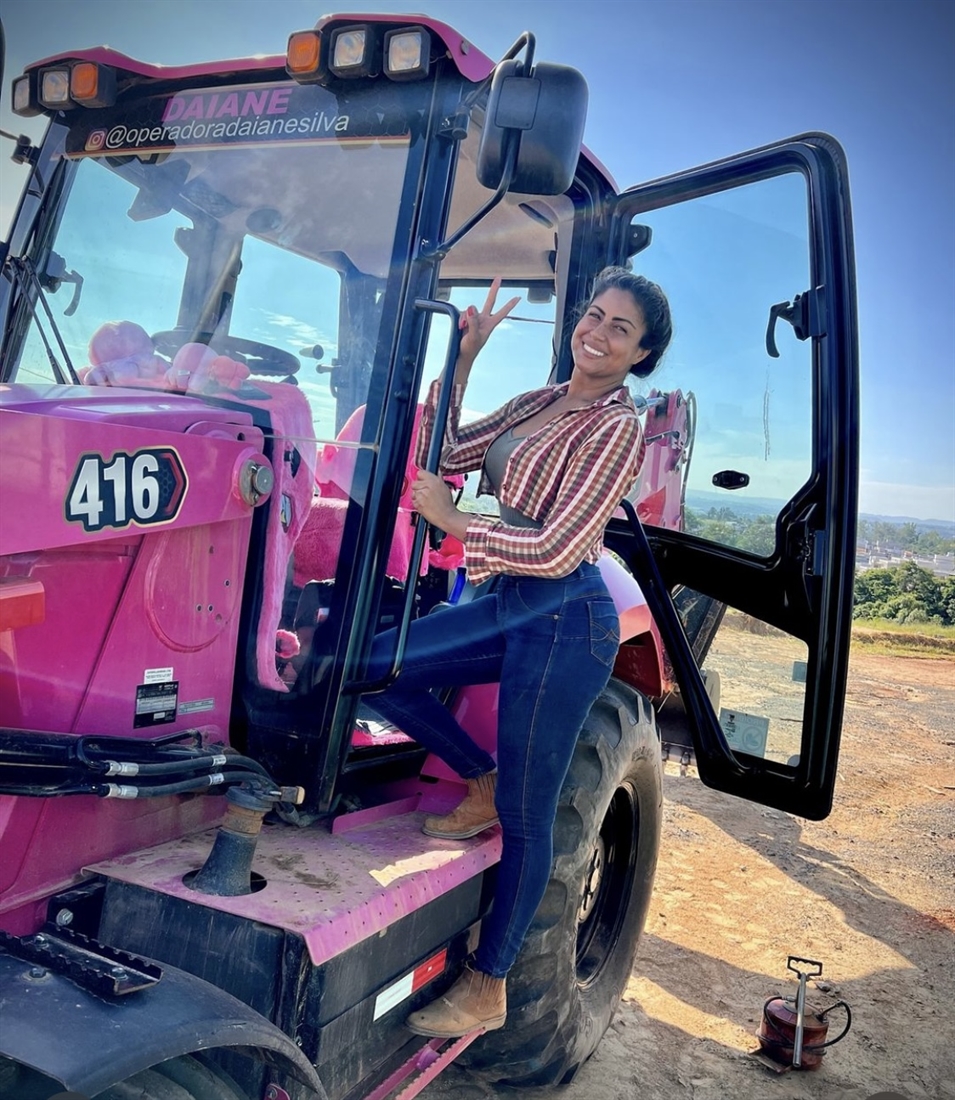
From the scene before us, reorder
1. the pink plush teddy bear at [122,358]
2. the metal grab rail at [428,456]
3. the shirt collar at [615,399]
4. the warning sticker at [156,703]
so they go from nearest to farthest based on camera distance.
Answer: the warning sticker at [156,703] → the metal grab rail at [428,456] → the shirt collar at [615,399] → the pink plush teddy bear at [122,358]

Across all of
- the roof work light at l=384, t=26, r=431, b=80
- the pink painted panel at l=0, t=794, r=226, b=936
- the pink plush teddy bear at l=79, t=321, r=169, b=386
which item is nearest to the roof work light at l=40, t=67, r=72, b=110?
the pink plush teddy bear at l=79, t=321, r=169, b=386

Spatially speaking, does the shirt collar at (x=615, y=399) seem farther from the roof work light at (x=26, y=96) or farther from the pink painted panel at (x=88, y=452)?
the roof work light at (x=26, y=96)

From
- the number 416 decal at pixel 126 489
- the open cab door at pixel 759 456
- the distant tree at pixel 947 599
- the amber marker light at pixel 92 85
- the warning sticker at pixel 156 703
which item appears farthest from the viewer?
the distant tree at pixel 947 599

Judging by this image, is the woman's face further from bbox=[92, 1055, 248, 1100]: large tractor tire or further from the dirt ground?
the dirt ground

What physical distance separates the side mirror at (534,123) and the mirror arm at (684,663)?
1.33 meters

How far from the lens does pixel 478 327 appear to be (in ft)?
8.25

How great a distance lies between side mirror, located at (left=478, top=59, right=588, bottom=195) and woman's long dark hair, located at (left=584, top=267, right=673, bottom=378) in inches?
16.7

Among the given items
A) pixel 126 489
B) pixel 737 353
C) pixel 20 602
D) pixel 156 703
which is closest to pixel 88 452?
pixel 126 489

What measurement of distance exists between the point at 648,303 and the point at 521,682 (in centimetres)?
99

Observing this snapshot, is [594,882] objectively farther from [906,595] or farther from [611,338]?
[906,595]

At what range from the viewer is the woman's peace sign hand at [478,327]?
2.50 meters

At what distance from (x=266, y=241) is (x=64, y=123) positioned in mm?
695

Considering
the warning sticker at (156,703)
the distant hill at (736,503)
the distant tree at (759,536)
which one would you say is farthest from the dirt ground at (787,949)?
the distant hill at (736,503)

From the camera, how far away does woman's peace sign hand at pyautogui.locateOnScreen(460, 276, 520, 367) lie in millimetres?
2503
